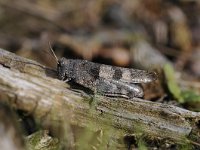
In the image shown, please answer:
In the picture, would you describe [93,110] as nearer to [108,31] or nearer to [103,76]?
[103,76]

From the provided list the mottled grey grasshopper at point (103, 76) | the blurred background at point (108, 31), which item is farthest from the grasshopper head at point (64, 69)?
the blurred background at point (108, 31)

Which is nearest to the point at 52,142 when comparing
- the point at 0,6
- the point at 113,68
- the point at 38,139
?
the point at 38,139

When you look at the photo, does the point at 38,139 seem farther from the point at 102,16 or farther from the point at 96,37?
the point at 102,16

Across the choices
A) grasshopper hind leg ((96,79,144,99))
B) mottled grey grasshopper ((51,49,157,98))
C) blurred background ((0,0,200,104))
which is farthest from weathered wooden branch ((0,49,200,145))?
blurred background ((0,0,200,104))

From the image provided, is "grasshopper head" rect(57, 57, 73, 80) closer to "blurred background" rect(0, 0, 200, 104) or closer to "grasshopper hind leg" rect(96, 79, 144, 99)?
"grasshopper hind leg" rect(96, 79, 144, 99)

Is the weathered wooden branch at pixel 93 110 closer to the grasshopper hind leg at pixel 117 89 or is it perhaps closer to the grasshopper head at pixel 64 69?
the grasshopper hind leg at pixel 117 89

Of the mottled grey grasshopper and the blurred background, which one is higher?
the blurred background
